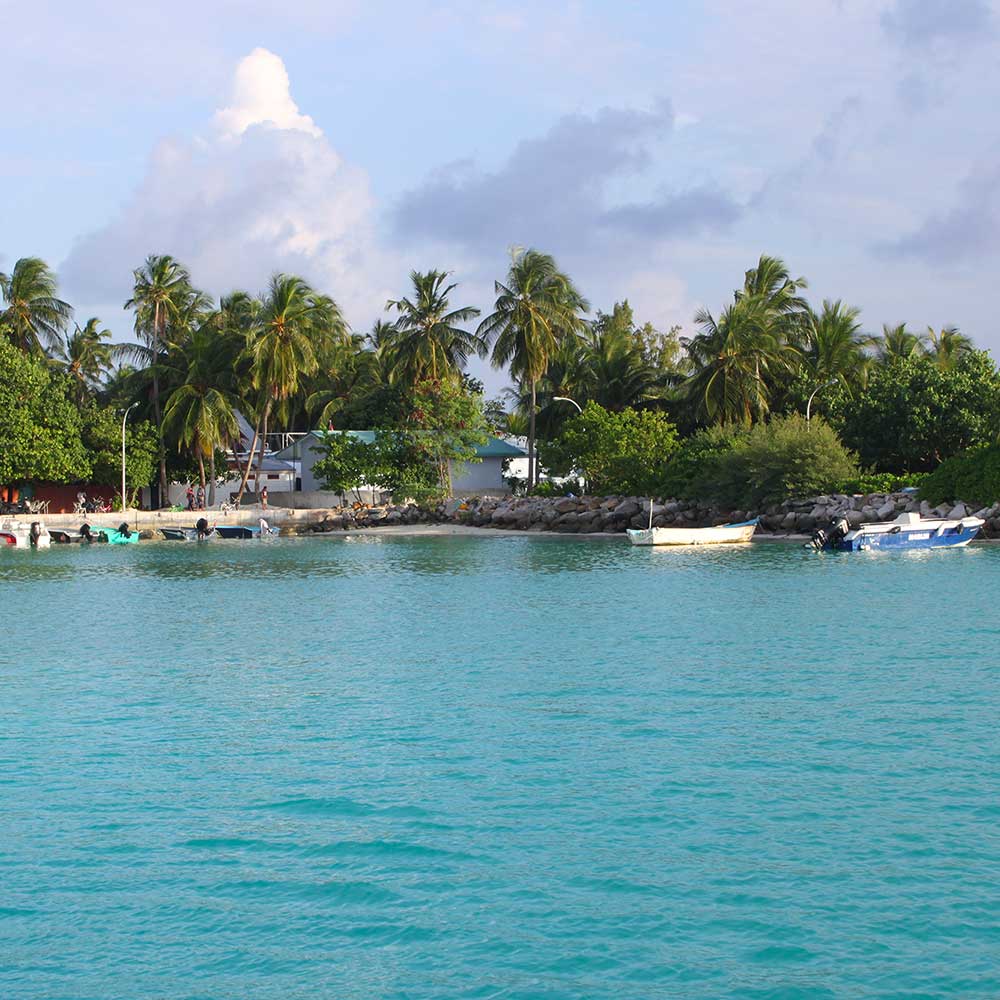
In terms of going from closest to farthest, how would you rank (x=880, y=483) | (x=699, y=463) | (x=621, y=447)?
(x=880, y=483) → (x=699, y=463) → (x=621, y=447)

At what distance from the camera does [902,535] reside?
4891cm

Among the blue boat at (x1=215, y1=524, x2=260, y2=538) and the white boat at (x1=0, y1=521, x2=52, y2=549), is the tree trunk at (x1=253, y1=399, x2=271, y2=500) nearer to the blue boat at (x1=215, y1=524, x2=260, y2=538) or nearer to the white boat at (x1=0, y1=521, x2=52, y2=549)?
the blue boat at (x1=215, y1=524, x2=260, y2=538)

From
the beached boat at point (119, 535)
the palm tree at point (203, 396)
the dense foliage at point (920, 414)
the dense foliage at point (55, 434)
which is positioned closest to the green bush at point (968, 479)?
the dense foliage at point (920, 414)

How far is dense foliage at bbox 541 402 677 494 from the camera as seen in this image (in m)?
66.1

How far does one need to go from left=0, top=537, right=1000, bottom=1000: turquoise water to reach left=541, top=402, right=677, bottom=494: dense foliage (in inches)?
1496

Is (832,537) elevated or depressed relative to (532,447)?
depressed

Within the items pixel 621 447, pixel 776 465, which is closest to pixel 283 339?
pixel 621 447

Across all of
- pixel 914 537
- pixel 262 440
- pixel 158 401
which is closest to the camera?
pixel 914 537

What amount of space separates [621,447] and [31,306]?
1429 inches

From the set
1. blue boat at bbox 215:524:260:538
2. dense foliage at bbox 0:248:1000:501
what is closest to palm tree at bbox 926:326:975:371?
dense foliage at bbox 0:248:1000:501

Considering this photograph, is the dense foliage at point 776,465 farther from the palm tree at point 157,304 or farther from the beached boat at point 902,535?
the palm tree at point 157,304

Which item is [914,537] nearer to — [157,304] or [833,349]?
[833,349]

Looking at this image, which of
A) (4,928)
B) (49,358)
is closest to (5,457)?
(49,358)

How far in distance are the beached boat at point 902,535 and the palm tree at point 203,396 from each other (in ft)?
123
